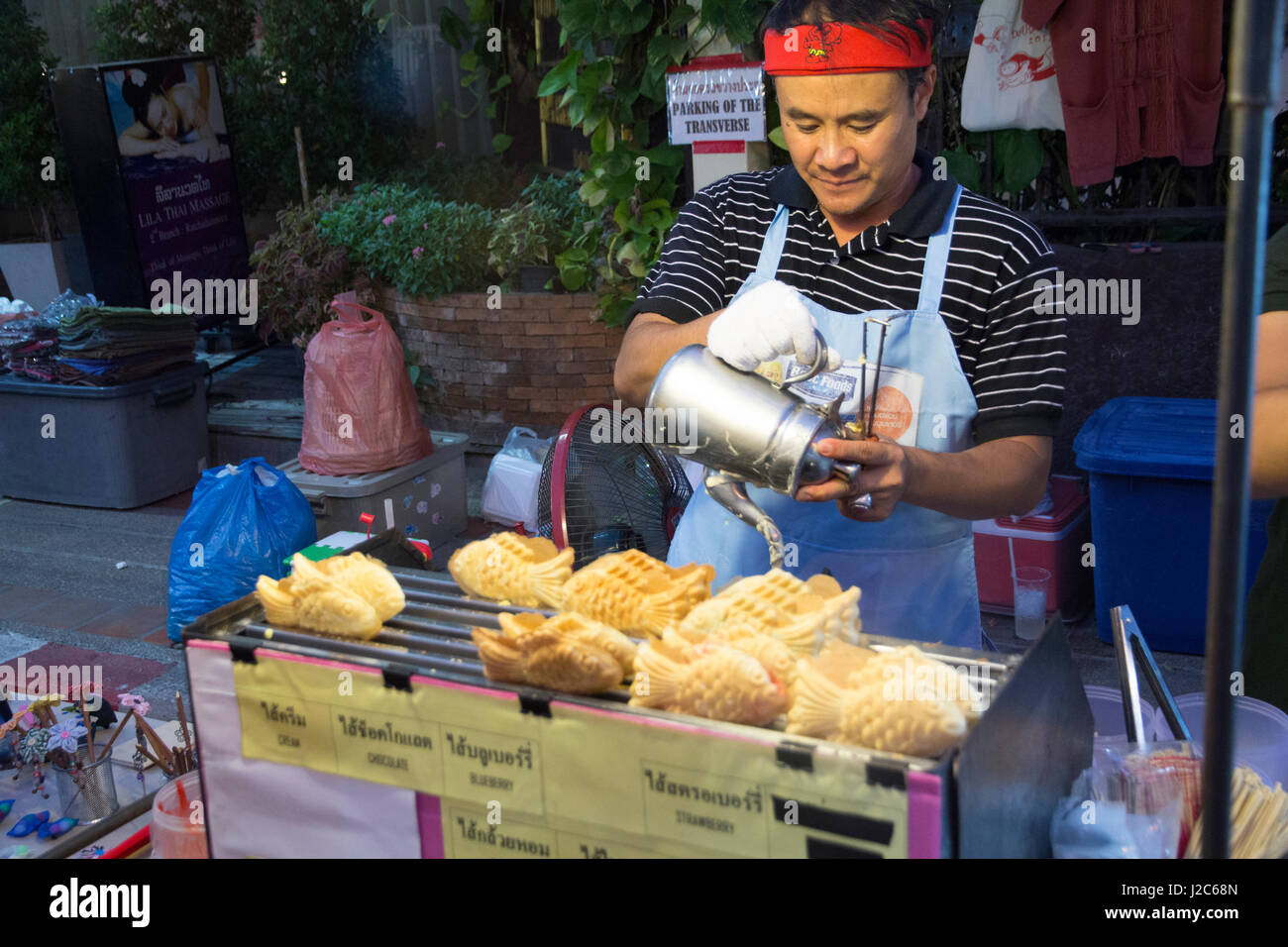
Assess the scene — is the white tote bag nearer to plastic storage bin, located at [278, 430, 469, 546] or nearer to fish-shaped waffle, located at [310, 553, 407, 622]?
plastic storage bin, located at [278, 430, 469, 546]

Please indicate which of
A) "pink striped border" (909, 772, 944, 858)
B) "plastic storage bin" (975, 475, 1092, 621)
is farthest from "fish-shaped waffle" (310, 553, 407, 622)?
"plastic storage bin" (975, 475, 1092, 621)

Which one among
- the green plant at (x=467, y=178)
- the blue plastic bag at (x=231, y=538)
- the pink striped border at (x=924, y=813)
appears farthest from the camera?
the green plant at (x=467, y=178)

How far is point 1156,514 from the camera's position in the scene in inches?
156

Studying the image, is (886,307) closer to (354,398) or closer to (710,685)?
(710,685)

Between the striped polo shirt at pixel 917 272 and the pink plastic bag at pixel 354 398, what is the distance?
10.5 ft

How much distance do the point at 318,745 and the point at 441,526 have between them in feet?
14.1

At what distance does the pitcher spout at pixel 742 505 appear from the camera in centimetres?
165

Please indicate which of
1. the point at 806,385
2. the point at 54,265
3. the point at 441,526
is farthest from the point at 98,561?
the point at 54,265

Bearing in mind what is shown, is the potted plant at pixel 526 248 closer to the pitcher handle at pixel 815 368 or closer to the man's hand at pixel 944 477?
the man's hand at pixel 944 477

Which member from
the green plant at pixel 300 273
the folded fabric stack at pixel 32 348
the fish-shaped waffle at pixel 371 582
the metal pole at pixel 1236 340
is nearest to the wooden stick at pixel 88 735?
the fish-shaped waffle at pixel 371 582

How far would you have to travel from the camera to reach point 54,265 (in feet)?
34.0

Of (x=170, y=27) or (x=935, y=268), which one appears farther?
(x=170, y=27)

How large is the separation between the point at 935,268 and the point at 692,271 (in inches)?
17.6

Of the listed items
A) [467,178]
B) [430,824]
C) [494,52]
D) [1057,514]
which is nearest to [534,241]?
[467,178]
